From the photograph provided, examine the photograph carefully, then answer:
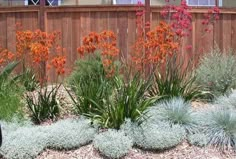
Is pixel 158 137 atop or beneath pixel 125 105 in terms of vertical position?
beneath

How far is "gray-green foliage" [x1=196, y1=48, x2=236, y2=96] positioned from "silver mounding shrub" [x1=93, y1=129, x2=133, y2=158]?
3.09 m

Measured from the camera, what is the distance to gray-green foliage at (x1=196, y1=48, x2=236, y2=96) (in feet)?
27.5

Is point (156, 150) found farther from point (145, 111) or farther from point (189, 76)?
Result: point (189, 76)

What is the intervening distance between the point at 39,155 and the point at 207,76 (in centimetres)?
406

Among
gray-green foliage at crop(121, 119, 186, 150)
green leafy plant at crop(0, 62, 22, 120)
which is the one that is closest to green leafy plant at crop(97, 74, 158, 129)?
gray-green foliage at crop(121, 119, 186, 150)

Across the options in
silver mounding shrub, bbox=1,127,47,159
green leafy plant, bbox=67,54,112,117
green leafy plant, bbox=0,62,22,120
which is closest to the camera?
silver mounding shrub, bbox=1,127,47,159

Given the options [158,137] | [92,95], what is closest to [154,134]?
[158,137]

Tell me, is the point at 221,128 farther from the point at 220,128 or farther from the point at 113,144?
the point at 113,144

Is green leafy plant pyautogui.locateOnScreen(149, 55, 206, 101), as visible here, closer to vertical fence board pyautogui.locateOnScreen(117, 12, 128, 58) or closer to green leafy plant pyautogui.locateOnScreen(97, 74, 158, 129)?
green leafy plant pyautogui.locateOnScreen(97, 74, 158, 129)

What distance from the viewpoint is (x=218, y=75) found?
837 cm

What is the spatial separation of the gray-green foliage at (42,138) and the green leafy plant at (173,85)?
1782 mm

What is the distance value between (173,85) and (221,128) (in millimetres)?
1699

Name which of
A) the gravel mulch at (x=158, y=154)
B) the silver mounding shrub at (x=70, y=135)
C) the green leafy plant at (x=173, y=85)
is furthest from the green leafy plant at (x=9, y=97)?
the green leafy plant at (x=173, y=85)

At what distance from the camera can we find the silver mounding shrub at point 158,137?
585 cm
